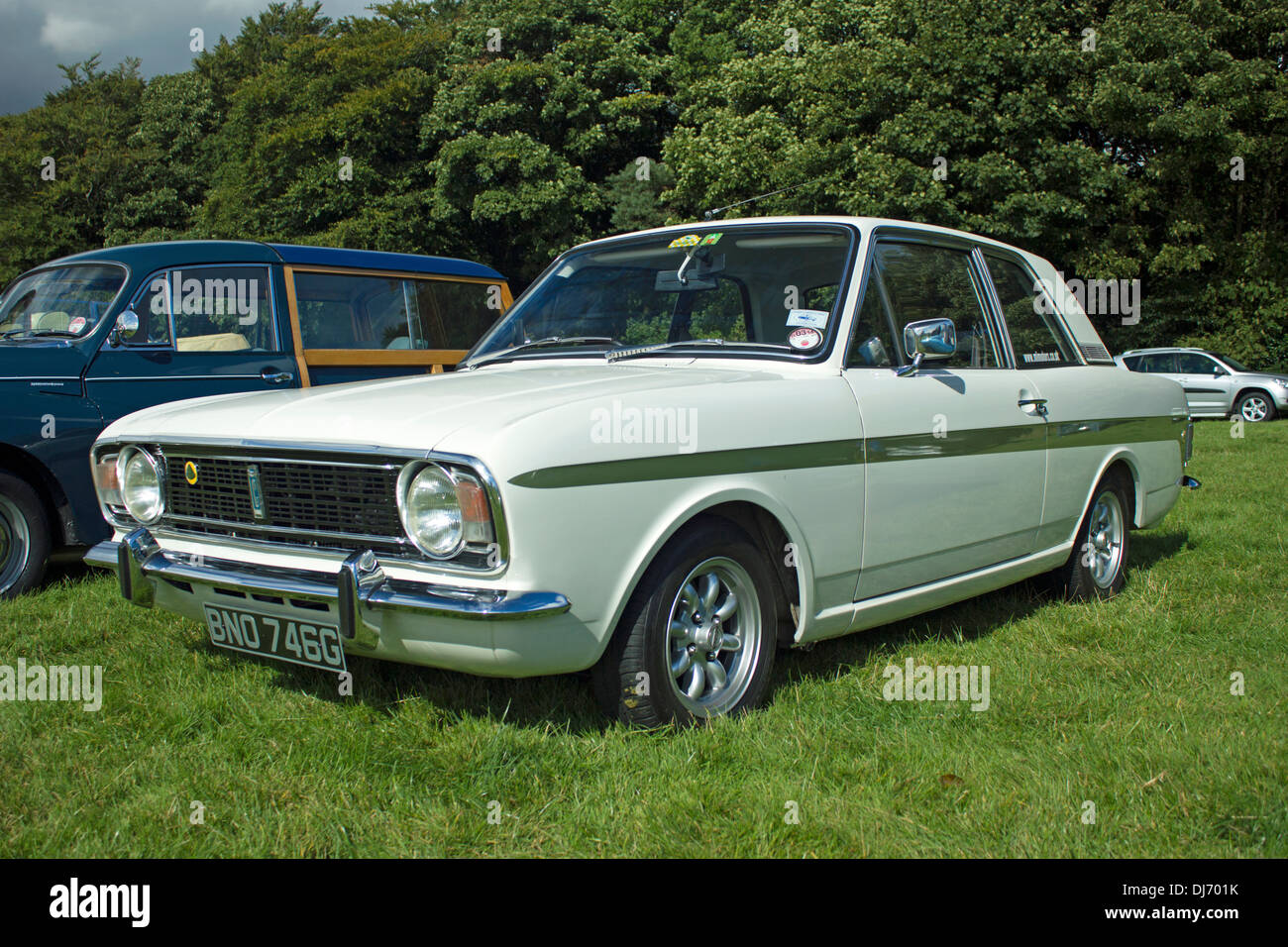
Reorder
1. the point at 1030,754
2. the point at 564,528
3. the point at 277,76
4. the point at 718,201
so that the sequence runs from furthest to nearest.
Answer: the point at 277,76 → the point at 718,201 → the point at 1030,754 → the point at 564,528

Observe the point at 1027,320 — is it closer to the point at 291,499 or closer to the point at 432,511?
the point at 432,511

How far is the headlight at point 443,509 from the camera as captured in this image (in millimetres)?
2666

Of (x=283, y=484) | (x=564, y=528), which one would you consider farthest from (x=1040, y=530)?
(x=283, y=484)

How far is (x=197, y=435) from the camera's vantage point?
10.8ft

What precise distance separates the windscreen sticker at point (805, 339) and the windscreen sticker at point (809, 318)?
0.02 meters

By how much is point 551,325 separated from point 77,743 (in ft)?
7.38

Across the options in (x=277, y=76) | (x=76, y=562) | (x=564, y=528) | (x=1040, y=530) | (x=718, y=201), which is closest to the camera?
(x=564, y=528)

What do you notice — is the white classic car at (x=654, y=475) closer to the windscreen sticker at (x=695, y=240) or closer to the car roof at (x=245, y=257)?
the windscreen sticker at (x=695, y=240)

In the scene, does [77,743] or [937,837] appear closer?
[937,837]

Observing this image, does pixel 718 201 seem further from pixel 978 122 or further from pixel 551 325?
pixel 551 325

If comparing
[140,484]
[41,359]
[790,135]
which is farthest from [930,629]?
[790,135]

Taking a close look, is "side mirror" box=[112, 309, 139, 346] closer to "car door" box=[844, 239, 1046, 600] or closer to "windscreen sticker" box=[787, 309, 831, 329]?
"windscreen sticker" box=[787, 309, 831, 329]

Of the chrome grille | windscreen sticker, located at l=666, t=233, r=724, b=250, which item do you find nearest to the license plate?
the chrome grille

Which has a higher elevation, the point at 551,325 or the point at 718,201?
the point at 718,201
